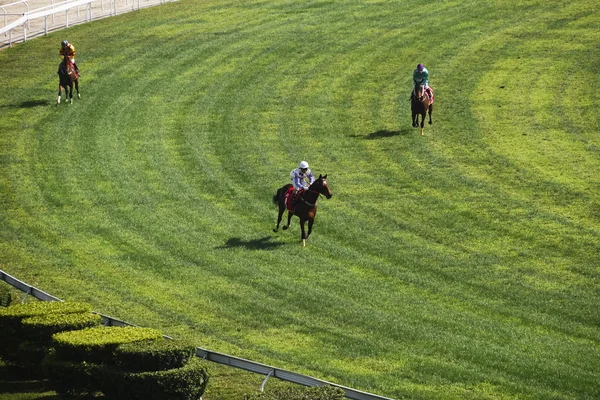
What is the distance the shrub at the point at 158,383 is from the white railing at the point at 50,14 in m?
39.5

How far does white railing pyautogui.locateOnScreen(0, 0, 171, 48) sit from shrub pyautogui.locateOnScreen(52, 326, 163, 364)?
37.9 metres

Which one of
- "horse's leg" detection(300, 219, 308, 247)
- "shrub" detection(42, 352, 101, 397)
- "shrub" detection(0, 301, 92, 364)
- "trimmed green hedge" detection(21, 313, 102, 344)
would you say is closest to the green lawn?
"horse's leg" detection(300, 219, 308, 247)

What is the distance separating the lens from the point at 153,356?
56.6ft

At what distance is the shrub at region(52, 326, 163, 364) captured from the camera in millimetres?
18156

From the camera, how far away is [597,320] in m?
24.0

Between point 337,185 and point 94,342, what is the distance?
18443mm

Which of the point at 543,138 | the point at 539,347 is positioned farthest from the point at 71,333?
the point at 543,138

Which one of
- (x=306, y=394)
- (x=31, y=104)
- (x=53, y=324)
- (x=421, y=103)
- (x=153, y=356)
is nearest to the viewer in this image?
(x=306, y=394)

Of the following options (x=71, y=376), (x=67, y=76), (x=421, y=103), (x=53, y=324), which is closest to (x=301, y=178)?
(x=53, y=324)

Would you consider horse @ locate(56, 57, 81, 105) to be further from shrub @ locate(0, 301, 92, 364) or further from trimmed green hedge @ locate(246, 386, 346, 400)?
trimmed green hedge @ locate(246, 386, 346, 400)

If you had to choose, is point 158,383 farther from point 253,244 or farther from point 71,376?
point 253,244

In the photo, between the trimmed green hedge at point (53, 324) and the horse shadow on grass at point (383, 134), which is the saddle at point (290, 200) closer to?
the trimmed green hedge at point (53, 324)

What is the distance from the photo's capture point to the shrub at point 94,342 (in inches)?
715

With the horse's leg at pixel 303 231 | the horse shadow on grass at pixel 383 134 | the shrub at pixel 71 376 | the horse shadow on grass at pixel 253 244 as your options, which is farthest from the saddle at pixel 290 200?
the horse shadow on grass at pixel 383 134
